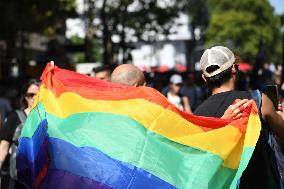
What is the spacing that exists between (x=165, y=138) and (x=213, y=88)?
678mm

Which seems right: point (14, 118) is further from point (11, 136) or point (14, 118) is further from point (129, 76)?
point (129, 76)

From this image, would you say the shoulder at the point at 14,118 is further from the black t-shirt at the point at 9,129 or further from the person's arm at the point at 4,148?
the person's arm at the point at 4,148

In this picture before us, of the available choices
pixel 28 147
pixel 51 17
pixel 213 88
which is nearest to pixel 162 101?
pixel 213 88

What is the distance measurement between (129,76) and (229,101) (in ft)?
3.06

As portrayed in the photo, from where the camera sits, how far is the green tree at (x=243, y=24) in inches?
3398

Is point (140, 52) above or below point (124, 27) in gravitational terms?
below

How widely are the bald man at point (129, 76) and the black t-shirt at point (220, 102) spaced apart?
2.22ft

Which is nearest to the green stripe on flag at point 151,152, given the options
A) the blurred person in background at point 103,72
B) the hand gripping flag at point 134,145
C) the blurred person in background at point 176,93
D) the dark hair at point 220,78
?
the hand gripping flag at point 134,145

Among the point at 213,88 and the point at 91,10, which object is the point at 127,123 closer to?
the point at 213,88

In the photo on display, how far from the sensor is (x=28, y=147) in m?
4.27

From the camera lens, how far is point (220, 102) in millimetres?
4219

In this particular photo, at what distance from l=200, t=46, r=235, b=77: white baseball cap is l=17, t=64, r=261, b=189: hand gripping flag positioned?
1.33 ft

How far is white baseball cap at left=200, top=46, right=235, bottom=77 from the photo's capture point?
4258 mm

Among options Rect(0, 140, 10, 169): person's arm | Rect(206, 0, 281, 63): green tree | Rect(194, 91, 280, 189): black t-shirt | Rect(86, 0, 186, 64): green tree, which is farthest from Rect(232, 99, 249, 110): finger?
Rect(206, 0, 281, 63): green tree
